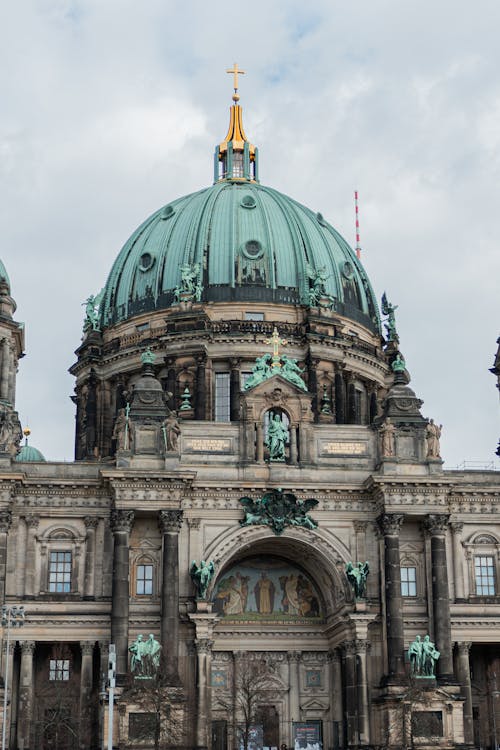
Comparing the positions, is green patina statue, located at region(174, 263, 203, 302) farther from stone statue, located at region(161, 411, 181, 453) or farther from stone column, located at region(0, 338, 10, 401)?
stone statue, located at region(161, 411, 181, 453)

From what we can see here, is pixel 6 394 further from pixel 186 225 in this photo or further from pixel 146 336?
pixel 186 225

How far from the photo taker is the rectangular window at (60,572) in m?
58.9

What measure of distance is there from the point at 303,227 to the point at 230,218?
15.1 ft

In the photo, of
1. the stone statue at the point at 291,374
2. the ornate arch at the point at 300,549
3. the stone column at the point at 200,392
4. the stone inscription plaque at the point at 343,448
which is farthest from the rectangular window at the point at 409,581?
the stone column at the point at 200,392

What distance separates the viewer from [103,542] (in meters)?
59.5

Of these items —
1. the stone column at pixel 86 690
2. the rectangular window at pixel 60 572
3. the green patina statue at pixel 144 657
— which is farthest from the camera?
the rectangular window at pixel 60 572

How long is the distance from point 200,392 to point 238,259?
9.62 m

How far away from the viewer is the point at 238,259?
73.6 meters

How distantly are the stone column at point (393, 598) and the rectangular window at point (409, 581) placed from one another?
69.3 inches

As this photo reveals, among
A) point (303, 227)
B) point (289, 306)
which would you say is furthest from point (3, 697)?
point (303, 227)

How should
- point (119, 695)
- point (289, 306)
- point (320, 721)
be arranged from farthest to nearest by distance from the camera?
point (289, 306), point (320, 721), point (119, 695)

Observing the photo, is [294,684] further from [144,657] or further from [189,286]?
[189,286]

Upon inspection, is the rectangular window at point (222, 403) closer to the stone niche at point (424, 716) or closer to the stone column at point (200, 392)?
the stone column at point (200, 392)

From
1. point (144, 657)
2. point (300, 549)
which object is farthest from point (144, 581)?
point (300, 549)
